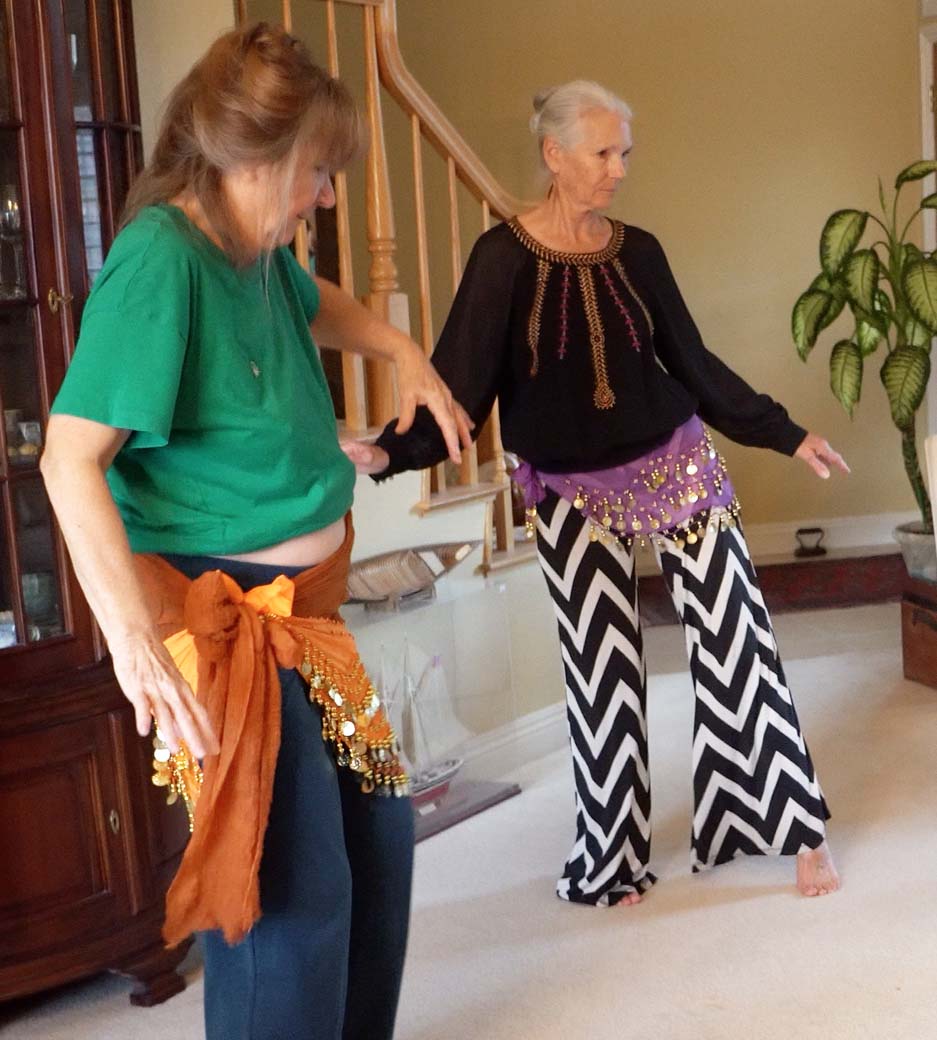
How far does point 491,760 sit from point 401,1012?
1.25 metres

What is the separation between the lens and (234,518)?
1.58m

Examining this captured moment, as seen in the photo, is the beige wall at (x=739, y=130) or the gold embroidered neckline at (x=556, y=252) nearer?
the gold embroidered neckline at (x=556, y=252)

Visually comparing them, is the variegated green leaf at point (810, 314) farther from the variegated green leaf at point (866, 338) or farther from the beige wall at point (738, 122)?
the beige wall at point (738, 122)

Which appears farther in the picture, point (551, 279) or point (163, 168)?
point (551, 279)

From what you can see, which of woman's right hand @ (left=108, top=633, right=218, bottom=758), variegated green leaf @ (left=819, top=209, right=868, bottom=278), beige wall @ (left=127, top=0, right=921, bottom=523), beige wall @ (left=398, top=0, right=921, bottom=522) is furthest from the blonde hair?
beige wall @ (left=398, top=0, right=921, bottom=522)

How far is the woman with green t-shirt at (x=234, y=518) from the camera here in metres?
1.42

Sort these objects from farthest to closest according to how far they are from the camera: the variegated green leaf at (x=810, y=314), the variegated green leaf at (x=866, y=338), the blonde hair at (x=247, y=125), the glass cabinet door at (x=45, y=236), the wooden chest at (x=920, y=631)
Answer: the variegated green leaf at (x=866, y=338), the variegated green leaf at (x=810, y=314), the wooden chest at (x=920, y=631), the glass cabinet door at (x=45, y=236), the blonde hair at (x=247, y=125)

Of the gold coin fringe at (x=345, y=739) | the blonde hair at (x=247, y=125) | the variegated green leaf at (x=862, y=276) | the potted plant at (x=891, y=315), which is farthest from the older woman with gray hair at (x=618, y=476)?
the variegated green leaf at (x=862, y=276)

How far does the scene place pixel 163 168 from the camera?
1609mm

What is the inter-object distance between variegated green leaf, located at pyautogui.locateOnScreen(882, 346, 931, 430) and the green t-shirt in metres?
3.39

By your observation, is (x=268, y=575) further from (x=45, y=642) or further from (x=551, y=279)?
(x=551, y=279)

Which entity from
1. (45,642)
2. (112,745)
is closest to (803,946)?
(112,745)

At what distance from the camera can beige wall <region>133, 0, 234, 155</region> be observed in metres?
2.84

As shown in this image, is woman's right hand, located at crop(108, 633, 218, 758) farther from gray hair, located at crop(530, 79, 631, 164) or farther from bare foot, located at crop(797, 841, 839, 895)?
bare foot, located at crop(797, 841, 839, 895)
